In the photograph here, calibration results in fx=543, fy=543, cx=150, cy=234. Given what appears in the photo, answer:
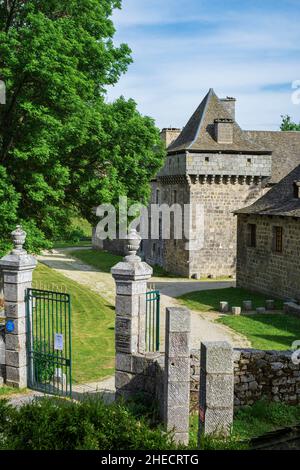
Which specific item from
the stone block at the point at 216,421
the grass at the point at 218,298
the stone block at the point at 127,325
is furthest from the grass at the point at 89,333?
the stone block at the point at 216,421

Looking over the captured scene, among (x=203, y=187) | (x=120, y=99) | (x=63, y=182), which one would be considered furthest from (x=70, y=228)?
(x=203, y=187)

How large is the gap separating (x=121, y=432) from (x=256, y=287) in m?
18.8

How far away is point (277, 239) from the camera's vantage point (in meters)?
23.7

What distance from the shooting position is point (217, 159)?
29.8 metres

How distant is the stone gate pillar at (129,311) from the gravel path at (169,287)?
18.9ft

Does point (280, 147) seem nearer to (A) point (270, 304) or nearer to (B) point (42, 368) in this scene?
(A) point (270, 304)

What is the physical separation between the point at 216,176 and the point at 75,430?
23998mm

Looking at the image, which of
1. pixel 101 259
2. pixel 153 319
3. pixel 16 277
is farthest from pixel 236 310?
pixel 101 259

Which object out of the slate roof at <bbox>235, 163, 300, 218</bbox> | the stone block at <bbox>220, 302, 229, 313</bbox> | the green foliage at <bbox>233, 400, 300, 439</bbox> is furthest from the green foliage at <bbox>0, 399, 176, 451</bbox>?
the slate roof at <bbox>235, 163, 300, 218</bbox>

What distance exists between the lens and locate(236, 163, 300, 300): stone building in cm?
2211

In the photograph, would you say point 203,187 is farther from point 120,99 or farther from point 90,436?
point 90,436

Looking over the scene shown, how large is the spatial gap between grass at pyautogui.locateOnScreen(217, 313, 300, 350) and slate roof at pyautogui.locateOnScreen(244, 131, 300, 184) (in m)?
13.1

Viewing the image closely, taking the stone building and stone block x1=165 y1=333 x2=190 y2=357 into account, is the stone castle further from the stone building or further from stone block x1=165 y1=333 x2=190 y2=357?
stone block x1=165 y1=333 x2=190 y2=357
